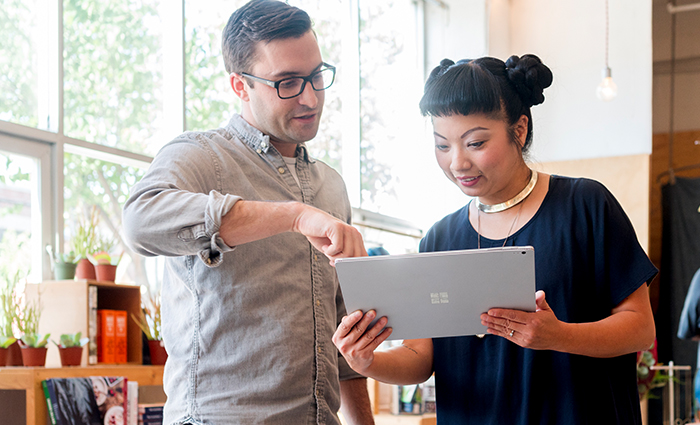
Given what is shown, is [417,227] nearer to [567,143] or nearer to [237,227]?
[567,143]

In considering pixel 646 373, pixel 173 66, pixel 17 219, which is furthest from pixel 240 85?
pixel 646 373

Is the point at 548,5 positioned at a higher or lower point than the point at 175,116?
higher

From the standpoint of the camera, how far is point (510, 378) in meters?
1.54

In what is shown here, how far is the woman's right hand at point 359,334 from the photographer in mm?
1375

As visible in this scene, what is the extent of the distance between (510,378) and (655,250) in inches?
260

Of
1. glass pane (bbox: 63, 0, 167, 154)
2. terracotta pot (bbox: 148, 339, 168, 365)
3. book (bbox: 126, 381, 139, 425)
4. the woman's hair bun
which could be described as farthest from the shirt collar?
glass pane (bbox: 63, 0, 167, 154)

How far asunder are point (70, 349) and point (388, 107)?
4.22 meters

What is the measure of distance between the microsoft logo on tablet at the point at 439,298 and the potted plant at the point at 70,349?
1.75m

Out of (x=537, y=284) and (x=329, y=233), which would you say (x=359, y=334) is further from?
(x=537, y=284)

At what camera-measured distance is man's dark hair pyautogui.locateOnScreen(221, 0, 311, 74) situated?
5.31 feet

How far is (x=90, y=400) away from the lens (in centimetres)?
242

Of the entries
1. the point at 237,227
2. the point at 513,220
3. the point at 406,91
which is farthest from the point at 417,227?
the point at 237,227

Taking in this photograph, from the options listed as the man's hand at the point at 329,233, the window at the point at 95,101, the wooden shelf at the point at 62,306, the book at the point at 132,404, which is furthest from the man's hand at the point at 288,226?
the wooden shelf at the point at 62,306

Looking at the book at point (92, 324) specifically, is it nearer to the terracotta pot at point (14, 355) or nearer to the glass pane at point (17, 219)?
the terracotta pot at point (14, 355)
